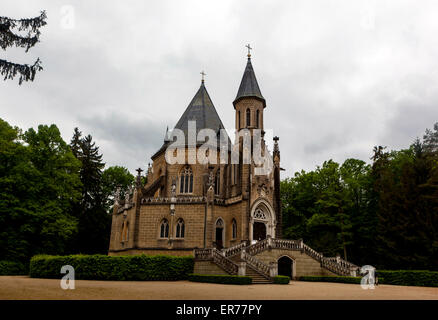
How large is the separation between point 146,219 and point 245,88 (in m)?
18.4

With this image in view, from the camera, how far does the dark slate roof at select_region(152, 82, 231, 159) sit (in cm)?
4137

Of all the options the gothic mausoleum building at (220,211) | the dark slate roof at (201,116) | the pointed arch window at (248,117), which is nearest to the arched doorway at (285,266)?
the gothic mausoleum building at (220,211)

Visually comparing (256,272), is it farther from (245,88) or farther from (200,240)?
(245,88)

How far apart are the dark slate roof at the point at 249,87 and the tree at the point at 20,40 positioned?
27.3 metres

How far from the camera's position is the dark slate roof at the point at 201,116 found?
41.4 m

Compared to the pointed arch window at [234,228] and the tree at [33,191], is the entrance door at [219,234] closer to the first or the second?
the pointed arch window at [234,228]

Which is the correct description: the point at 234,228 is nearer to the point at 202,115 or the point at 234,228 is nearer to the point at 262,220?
the point at 262,220

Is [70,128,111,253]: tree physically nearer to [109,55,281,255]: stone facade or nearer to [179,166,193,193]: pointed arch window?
[109,55,281,255]: stone facade

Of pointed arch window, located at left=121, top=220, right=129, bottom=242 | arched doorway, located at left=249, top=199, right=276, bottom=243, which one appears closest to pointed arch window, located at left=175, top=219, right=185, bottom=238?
pointed arch window, located at left=121, top=220, right=129, bottom=242

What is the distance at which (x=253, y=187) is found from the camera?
34.5 metres

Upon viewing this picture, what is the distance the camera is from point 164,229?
3425 cm

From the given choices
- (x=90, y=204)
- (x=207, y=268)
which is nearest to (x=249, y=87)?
(x=207, y=268)

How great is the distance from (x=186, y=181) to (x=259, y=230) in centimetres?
973
